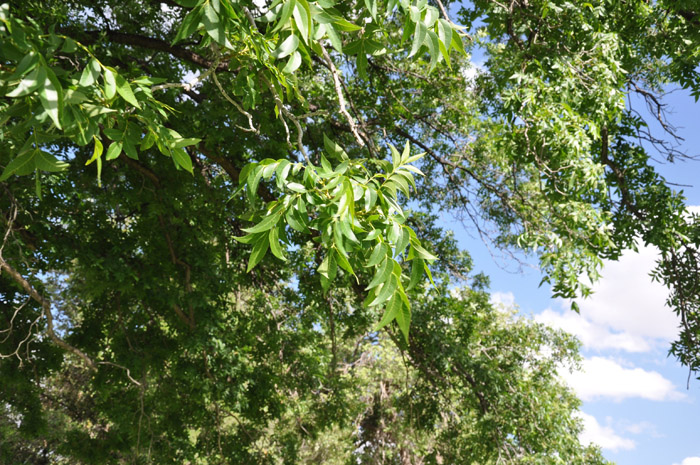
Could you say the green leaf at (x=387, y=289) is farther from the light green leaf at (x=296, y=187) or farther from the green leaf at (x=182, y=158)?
the green leaf at (x=182, y=158)

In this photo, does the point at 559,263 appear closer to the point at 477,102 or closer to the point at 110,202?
the point at 477,102

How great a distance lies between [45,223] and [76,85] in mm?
2740

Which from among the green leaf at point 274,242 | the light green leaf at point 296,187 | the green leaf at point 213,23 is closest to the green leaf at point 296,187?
the light green leaf at point 296,187

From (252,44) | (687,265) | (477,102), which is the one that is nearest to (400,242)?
(252,44)

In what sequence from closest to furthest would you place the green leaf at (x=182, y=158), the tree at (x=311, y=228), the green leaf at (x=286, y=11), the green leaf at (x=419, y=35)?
the green leaf at (x=286, y=11)
the green leaf at (x=419, y=35)
the green leaf at (x=182, y=158)
the tree at (x=311, y=228)

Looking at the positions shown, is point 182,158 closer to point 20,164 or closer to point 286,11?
point 20,164

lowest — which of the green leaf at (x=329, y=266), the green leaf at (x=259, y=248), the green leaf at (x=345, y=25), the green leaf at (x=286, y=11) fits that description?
the green leaf at (x=329, y=266)

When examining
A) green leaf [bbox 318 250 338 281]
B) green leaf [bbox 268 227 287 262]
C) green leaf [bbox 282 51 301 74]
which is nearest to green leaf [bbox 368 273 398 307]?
green leaf [bbox 318 250 338 281]

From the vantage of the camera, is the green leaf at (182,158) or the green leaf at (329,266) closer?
the green leaf at (329,266)

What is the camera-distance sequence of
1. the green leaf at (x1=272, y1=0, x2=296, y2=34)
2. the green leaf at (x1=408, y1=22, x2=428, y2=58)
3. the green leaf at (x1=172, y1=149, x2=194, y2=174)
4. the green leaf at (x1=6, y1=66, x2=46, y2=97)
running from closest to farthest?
the green leaf at (x1=6, y1=66, x2=46, y2=97) < the green leaf at (x1=272, y1=0, x2=296, y2=34) < the green leaf at (x1=408, y1=22, x2=428, y2=58) < the green leaf at (x1=172, y1=149, x2=194, y2=174)

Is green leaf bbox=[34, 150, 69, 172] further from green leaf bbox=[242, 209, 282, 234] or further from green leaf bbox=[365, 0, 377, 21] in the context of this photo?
green leaf bbox=[365, 0, 377, 21]

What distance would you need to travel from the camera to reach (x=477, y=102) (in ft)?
14.9

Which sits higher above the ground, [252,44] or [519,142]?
[519,142]

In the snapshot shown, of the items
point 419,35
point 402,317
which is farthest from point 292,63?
point 402,317
